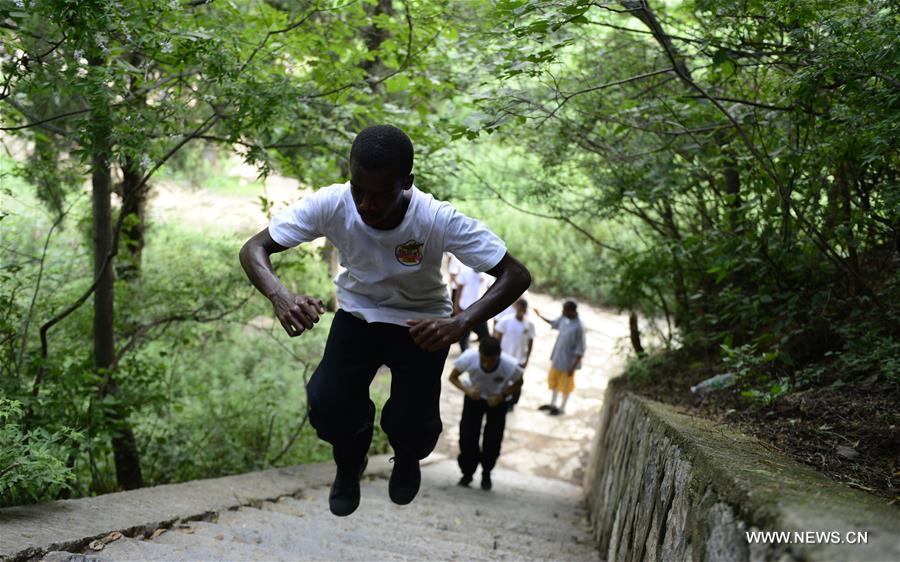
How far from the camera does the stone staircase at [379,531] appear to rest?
353 centimetres

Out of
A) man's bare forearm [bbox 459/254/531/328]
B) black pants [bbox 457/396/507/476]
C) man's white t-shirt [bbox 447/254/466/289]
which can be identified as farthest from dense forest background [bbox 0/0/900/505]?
man's white t-shirt [bbox 447/254/466/289]

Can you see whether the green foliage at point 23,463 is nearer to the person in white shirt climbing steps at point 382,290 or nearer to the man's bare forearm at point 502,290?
the person in white shirt climbing steps at point 382,290

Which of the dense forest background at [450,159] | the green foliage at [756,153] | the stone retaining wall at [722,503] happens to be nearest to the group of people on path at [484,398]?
the dense forest background at [450,159]

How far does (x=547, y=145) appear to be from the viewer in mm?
7719

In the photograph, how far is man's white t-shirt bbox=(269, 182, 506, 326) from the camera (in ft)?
10.7

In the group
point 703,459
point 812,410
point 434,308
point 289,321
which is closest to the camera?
point 703,459

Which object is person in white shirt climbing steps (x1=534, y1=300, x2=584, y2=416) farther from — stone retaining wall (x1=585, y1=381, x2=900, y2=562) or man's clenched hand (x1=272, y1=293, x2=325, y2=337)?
man's clenched hand (x1=272, y1=293, x2=325, y2=337)

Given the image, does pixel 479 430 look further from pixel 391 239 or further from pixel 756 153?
pixel 391 239

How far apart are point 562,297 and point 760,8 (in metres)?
14.5

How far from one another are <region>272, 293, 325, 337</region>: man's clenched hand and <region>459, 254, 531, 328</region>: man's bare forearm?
64 cm

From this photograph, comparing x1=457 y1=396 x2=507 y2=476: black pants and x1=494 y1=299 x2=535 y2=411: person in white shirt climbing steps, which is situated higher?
x1=494 y1=299 x2=535 y2=411: person in white shirt climbing steps

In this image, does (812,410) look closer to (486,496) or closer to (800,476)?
(800,476)

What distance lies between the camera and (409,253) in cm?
334

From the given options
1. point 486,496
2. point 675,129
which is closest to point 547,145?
point 675,129
